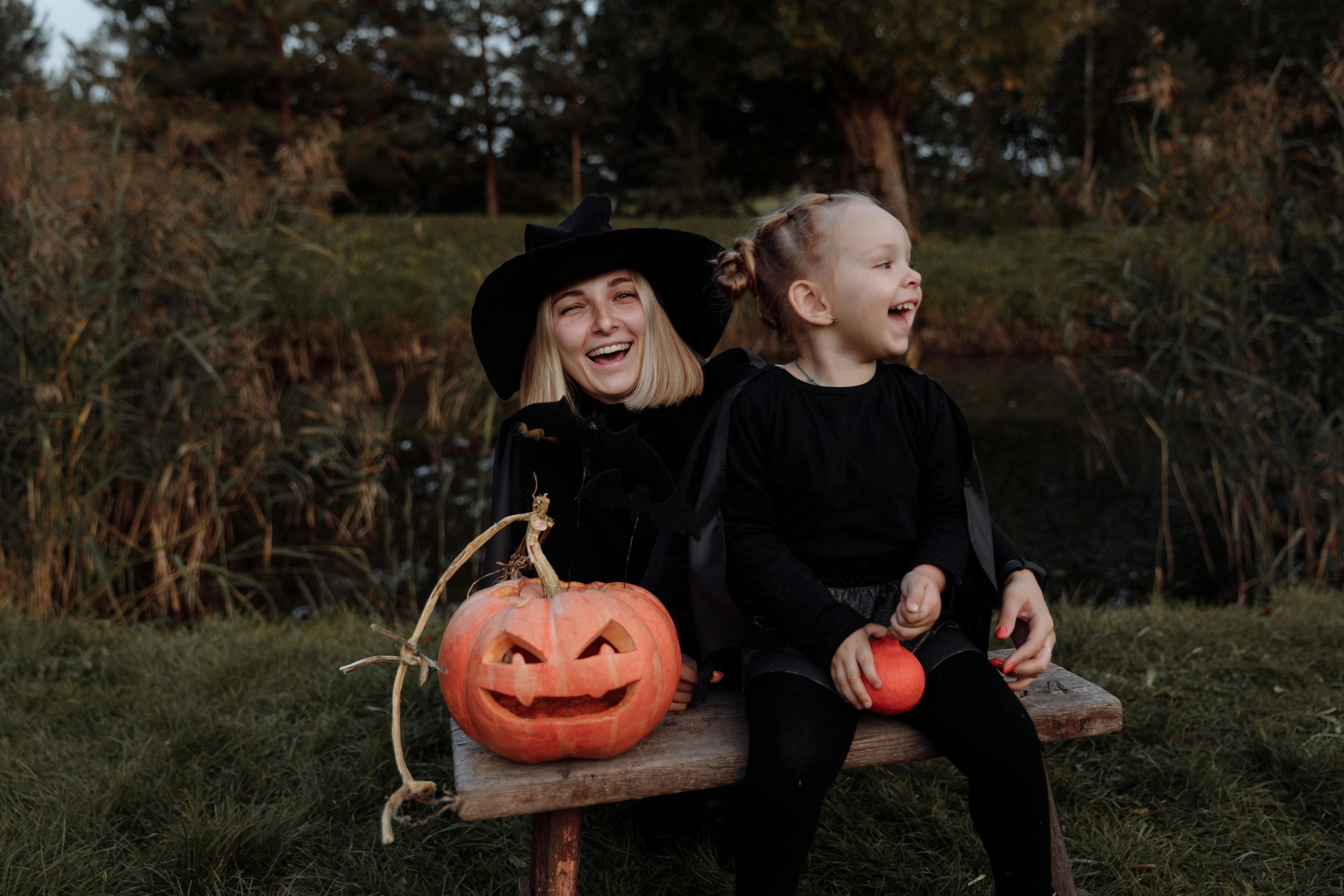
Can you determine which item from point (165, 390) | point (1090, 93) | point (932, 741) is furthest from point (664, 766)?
point (1090, 93)

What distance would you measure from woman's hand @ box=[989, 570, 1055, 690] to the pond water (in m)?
2.54

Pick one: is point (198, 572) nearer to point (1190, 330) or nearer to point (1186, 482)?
point (1190, 330)

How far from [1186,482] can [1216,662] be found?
12.0ft

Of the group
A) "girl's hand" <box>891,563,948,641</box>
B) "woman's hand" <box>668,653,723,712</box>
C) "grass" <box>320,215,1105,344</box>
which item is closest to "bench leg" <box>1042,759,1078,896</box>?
"girl's hand" <box>891,563,948,641</box>

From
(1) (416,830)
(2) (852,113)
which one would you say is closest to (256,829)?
(1) (416,830)

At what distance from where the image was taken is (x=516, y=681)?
172cm

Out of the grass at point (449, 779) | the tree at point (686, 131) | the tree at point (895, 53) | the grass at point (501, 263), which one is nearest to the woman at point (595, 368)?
the grass at point (449, 779)

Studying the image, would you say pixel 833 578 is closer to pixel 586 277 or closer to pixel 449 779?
pixel 586 277

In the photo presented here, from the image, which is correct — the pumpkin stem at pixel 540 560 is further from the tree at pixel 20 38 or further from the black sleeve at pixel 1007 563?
the tree at pixel 20 38

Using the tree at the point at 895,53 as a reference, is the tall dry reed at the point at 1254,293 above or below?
below

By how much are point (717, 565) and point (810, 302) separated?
0.63 m

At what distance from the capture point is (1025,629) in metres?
2.15

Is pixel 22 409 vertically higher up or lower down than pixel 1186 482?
higher up

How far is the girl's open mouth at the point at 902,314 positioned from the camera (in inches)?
84.3
